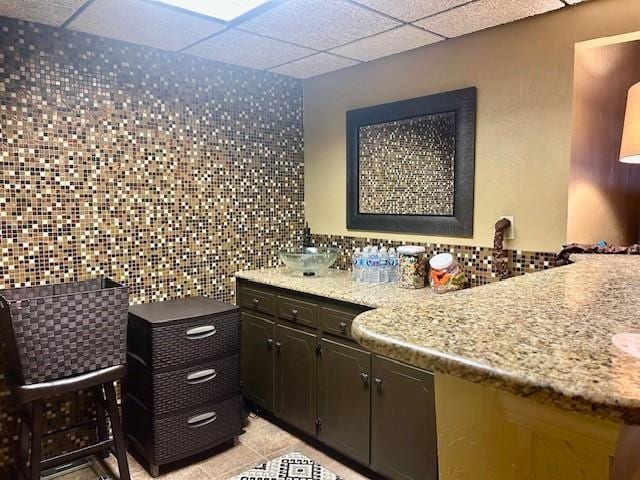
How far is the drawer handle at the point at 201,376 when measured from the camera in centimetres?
256

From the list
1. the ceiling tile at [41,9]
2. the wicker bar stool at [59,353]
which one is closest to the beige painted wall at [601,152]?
the wicker bar stool at [59,353]

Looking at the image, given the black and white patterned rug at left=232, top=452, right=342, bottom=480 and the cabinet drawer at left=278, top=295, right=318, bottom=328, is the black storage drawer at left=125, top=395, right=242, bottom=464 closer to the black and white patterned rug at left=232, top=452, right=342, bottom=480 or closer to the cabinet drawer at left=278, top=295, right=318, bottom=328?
the black and white patterned rug at left=232, top=452, right=342, bottom=480

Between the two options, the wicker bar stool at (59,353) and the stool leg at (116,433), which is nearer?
the wicker bar stool at (59,353)

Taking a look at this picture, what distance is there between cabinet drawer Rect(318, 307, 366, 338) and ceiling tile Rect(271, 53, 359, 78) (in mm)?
1539

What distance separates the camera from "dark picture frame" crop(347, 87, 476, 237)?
2.63 meters

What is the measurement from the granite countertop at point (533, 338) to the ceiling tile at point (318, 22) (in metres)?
1.51

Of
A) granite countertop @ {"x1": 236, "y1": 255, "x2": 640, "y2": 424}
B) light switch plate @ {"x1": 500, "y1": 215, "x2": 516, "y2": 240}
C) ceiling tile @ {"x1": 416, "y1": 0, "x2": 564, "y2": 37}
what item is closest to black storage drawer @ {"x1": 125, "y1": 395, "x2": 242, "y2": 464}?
light switch plate @ {"x1": 500, "y1": 215, "x2": 516, "y2": 240}

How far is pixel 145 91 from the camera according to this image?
9.32 feet

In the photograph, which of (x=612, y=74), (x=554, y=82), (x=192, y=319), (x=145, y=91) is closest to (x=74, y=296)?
(x=192, y=319)

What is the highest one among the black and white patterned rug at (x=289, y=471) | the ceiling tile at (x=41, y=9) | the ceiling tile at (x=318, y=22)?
the ceiling tile at (x=41, y=9)

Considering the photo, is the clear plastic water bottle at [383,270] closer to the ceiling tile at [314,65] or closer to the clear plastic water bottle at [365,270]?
the clear plastic water bottle at [365,270]

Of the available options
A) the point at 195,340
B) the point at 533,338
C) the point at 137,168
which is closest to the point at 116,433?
the point at 195,340

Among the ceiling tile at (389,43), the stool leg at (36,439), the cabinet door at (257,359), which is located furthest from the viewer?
the cabinet door at (257,359)

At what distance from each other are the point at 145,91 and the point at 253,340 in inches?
65.0
